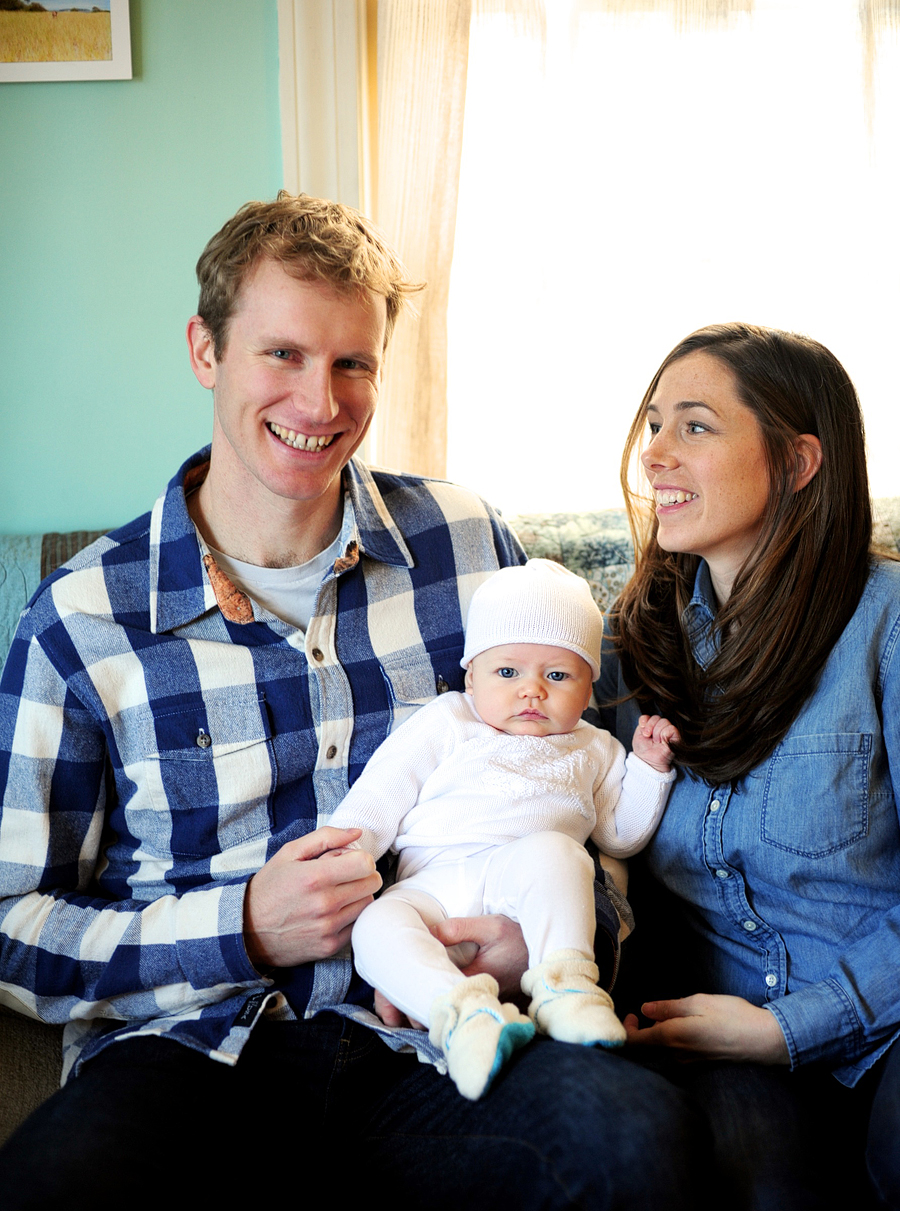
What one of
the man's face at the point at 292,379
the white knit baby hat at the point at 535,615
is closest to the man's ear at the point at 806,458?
the white knit baby hat at the point at 535,615

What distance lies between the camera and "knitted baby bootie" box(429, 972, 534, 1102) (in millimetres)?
956

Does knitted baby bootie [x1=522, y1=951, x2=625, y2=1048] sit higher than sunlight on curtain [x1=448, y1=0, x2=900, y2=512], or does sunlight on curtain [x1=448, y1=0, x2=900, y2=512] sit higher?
sunlight on curtain [x1=448, y1=0, x2=900, y2=512]

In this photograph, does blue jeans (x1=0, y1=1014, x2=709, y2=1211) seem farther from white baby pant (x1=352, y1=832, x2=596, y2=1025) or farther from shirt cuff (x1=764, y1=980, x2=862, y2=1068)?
shirt cuff (x1=764, y1=980, x2=862, y2=1068)

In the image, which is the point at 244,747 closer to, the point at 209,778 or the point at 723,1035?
the point at 209,778

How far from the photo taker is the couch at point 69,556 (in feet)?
4.33

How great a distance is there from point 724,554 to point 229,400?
771 millimetres

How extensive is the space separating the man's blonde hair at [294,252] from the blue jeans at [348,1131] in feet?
3.19

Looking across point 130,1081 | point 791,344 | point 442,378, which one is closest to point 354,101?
point 442,378

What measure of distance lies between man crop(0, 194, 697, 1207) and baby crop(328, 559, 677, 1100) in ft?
0.26

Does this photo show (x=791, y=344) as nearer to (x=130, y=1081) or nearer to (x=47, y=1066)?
(x=130, y=1081)

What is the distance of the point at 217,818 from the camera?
1.33m

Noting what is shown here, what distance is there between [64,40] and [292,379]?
1.13m

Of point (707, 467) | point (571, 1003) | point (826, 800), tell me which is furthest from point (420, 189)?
point (571, 1003)

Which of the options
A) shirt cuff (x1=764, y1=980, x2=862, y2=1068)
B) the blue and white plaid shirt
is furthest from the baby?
shirt cuff (x1=764, y1=980, x2=862, y2=1068)
